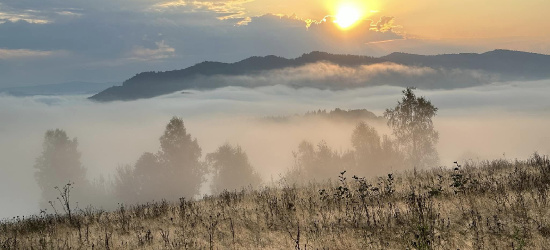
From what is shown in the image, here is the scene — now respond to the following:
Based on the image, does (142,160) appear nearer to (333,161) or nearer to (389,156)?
(333,161)

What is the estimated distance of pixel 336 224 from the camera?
37.3 feet

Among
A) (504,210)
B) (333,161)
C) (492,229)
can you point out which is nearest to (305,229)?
(492,229)

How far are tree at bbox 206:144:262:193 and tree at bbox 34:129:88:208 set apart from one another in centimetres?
2953

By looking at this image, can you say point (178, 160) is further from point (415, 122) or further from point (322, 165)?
point (415, 122)

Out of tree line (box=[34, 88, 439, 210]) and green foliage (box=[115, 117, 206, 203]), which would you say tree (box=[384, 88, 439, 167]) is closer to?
tree line (box=[34, 88, 439, 210])

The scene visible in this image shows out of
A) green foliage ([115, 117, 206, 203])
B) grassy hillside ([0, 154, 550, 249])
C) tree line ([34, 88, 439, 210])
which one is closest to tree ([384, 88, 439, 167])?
tree line ([34, 88, 439, 210])

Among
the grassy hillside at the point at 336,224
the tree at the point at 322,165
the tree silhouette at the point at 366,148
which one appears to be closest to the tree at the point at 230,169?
the tree at the point at 322,165

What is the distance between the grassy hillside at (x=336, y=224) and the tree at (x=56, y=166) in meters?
77.3

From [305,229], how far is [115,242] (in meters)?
5.27

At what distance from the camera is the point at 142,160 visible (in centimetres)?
8612

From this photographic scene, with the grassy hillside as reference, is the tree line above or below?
below

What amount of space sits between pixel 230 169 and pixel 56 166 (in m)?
36.3

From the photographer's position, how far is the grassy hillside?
9.87 m

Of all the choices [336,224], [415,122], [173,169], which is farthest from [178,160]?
[336,224]
